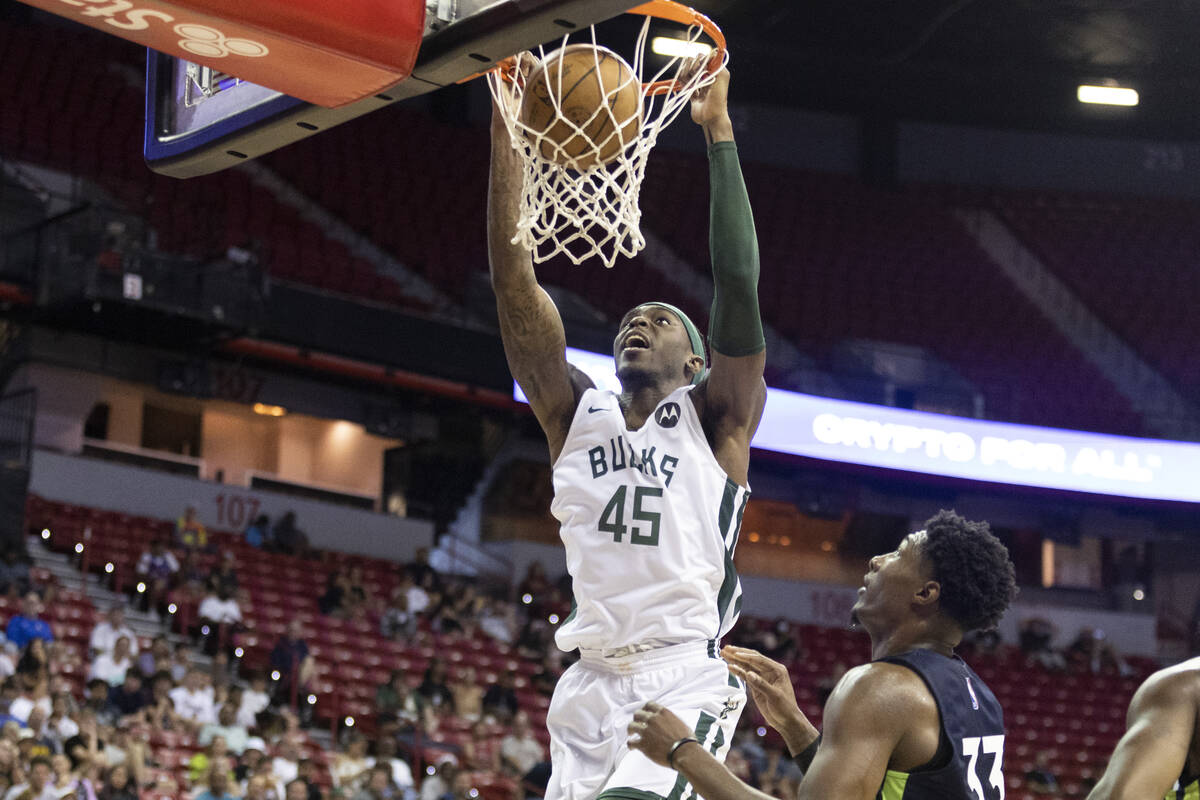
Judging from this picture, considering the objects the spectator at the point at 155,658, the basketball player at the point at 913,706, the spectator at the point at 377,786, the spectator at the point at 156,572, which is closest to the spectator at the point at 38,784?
the spectator at the point at 377,786

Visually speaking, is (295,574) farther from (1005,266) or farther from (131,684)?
(1005,266)

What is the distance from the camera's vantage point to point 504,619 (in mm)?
15477

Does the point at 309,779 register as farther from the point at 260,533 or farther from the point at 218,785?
the point at 260,533

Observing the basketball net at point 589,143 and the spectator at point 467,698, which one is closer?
the basketball net at point 589,143

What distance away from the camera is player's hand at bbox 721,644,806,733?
3484mm

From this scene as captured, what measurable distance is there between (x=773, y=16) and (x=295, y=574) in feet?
29.0

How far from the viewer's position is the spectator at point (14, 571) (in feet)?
37.9

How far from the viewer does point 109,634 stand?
1103 centimetres

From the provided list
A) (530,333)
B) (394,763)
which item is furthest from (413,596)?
(530,333)

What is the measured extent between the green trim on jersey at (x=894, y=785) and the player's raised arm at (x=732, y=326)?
1202 millimetres

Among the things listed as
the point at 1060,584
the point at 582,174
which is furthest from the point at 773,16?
the point at 582,174

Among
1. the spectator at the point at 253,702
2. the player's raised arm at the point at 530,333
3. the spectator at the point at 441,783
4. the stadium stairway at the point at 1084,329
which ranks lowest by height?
the spectator at the point at 441,783

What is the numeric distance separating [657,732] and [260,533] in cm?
1372

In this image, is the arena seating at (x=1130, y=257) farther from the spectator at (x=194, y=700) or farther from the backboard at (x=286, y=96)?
the backboard at (x=286, y=96)
